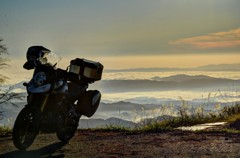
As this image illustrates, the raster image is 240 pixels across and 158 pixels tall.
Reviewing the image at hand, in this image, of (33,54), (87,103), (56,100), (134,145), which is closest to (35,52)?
(33,54)

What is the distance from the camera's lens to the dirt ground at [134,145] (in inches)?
335

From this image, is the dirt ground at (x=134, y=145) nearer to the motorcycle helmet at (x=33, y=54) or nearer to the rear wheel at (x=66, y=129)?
the rear wheel at (x=66, y=129)

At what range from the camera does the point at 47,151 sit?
8867 mm

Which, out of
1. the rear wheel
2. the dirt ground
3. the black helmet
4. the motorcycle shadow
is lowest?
the motorcycle shadow

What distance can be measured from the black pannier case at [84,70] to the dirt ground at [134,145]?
1.29 m

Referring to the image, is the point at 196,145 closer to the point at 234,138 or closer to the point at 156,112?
the point at 234,138

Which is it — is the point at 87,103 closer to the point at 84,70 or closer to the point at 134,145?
the point at 84,70

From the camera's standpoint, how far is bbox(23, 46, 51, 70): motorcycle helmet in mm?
8961

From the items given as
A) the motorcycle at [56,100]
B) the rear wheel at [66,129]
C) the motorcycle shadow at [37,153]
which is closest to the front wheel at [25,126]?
the motorcycle at [56,100]

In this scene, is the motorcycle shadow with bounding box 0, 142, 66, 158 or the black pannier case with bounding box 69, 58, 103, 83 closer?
the motorcycle shadow with bounding box 0, 142, 66, 158

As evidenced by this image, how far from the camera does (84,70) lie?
10.1m

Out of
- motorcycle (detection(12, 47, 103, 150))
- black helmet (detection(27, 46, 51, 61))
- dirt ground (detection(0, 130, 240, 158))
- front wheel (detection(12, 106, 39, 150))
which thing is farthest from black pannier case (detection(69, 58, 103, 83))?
front wheel (detection(12, 106, 39, 150))

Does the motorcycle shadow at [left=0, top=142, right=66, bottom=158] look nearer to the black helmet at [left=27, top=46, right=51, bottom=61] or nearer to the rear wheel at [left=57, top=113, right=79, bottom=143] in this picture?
the rear wheel at [left=57, top=113, right=79, bottom=143]

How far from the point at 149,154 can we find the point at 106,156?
2.42 ft
